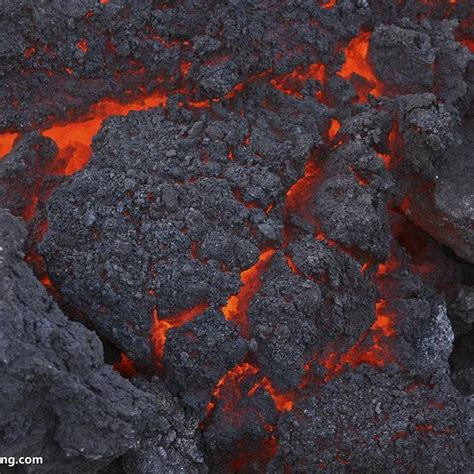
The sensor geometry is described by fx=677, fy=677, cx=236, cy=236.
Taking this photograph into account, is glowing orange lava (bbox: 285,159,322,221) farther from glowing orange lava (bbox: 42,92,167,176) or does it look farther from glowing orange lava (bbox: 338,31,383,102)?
glowing orange lava (bbox: 42,92,167,176)

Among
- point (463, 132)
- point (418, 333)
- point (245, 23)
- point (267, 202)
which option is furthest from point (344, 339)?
point (245, 23)

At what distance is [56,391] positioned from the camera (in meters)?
2.28

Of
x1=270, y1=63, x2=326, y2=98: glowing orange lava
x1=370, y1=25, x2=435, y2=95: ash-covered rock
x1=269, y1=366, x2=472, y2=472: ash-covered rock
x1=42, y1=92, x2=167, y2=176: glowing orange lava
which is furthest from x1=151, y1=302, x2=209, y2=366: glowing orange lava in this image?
x1=370, y1=25, x2=435, y2=95: ash-covered rock

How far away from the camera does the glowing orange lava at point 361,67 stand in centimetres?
354

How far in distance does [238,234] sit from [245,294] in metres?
0.26

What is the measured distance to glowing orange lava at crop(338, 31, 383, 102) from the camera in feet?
11.6

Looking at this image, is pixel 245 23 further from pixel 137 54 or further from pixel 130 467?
pixel 130 467

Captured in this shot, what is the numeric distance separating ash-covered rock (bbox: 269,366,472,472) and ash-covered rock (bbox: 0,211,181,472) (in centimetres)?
71

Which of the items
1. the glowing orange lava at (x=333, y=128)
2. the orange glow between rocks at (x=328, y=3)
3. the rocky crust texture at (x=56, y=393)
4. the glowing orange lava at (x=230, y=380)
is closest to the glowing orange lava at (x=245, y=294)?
the glowing orange lava at (x=230, y=380)

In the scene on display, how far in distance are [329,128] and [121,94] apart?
1.05 m

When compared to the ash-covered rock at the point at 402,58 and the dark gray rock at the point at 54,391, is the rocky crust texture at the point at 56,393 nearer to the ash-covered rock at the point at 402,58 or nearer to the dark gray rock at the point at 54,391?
the dark gray rock at the point at 54,391

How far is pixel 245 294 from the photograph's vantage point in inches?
115

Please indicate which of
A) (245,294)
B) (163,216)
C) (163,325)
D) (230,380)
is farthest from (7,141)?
(230,380)

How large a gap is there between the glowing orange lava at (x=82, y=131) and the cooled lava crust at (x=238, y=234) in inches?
0.4
